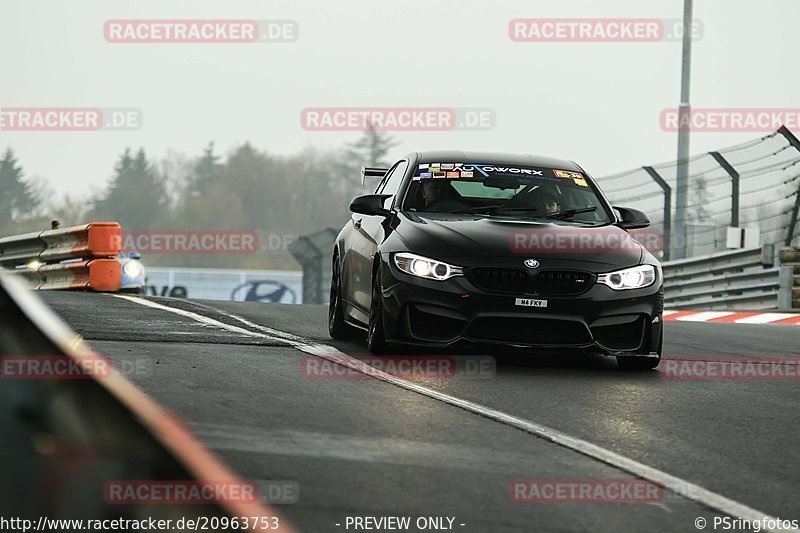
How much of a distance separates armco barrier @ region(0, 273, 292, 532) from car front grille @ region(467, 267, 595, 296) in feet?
23.5

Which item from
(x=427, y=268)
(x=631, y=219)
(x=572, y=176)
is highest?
(x=572, y=176)

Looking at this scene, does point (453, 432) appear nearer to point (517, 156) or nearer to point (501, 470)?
point (501, 470)

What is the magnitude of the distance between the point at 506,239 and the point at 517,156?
2.12m

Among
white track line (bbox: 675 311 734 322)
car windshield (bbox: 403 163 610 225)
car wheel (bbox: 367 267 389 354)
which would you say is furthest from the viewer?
white track line (bbox: 675 311 734 322)

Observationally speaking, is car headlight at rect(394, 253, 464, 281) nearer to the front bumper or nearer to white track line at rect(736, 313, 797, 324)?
the front bumper

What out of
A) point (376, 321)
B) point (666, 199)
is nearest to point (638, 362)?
point (376, 321)

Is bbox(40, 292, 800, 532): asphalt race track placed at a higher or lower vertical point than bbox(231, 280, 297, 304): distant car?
higher

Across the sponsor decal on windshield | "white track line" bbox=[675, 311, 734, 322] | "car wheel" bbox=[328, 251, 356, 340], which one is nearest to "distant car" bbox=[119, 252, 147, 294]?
"white track line" bbox=[675, 311, 734, 322]

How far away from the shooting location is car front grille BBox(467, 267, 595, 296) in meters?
8.76

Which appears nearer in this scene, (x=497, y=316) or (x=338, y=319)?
(x=497, y=316)

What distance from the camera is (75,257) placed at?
18469 mm

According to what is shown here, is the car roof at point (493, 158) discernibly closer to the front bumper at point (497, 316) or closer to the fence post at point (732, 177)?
the front bumper at point (497, 316)

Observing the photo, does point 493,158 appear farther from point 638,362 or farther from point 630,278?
point 638,362

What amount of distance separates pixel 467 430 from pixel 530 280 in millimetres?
2783
